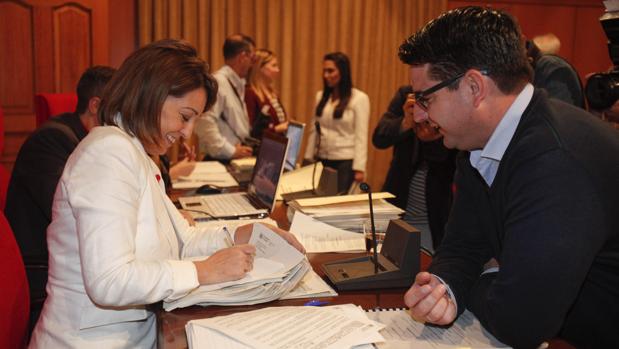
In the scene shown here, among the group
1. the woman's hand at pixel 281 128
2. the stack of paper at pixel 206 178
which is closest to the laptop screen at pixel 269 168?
the stack of paper at pixel 206 178

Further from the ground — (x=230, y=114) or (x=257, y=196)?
(x=230, y=114)

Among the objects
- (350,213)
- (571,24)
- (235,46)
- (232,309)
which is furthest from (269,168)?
(571,24)

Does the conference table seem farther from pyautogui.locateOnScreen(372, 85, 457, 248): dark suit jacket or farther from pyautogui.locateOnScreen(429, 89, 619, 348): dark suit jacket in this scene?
pyautogui.locateOnScreen(372, 85, 457, 248): dark suit jacket

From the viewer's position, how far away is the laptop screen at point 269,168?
7.21 ft

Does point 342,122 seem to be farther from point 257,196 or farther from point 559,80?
point 257,196

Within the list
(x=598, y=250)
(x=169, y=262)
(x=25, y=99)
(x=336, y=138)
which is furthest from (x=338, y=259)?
(x=25, y=99)

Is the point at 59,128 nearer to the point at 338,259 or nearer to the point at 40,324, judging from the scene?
the point at 40,324

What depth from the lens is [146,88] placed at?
132cm

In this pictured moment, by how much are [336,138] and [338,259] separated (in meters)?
2.76

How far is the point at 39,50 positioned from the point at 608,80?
12.0 ft

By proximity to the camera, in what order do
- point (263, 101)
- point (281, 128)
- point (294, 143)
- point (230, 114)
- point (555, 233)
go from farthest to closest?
point (263, 101) < point (281, 128) < point (230, 114) < point (294, 143) < point (555, 233)

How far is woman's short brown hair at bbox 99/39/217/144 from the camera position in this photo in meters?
1.32

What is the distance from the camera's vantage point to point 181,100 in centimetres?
138

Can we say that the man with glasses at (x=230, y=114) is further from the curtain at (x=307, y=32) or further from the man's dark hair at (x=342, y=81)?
the curtain at (x=307, y=32)
